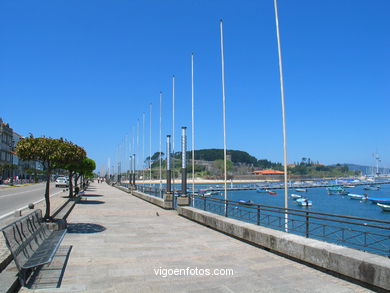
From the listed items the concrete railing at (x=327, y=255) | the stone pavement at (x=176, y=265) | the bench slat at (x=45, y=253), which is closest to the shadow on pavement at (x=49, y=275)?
the stone pavement at (x=176, y=265)

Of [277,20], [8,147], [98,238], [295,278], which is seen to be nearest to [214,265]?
[295,278]

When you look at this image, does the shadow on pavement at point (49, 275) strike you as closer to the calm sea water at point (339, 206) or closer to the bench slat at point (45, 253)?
the bench slat at point (45, 253)

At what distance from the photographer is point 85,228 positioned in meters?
12.9

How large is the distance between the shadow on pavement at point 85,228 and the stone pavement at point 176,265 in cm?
3

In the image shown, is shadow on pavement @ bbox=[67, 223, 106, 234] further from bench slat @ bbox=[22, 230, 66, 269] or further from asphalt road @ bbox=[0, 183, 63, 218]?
asphalt road @ bbox=[0, 183, 63, 218]

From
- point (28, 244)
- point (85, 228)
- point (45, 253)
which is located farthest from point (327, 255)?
point (85, 228)

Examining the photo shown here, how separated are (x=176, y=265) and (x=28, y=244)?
296cm

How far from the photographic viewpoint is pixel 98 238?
10.9 meters

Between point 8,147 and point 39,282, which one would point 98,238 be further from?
point 8,147

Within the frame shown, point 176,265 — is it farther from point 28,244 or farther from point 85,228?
point 85,228

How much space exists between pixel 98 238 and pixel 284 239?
5710 mm

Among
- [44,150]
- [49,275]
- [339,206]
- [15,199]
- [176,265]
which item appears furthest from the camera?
[339,206]

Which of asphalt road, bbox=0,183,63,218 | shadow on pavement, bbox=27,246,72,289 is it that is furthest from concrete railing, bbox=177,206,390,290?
asphalt road, bbox=0,183,63,218

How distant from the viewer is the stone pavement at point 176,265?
6035 mm
